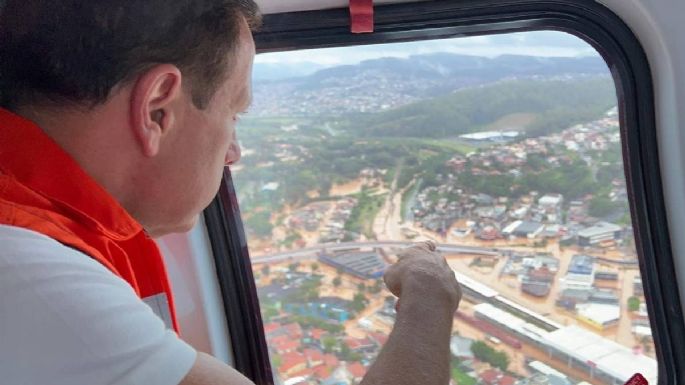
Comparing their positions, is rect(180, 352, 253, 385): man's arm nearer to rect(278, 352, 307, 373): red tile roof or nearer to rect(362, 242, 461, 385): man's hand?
rect(362, 242, 461, 385): man's hand

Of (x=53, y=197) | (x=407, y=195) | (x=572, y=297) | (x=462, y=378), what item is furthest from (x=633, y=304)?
(x=53, y=197)

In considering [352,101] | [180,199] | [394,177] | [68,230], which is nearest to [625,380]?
[394,177]

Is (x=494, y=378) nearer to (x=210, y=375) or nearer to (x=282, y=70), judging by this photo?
(x=282, y=70)

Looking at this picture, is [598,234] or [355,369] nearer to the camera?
[598,234]

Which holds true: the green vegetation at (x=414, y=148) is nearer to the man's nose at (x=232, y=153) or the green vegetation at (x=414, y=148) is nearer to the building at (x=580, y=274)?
the building at (x=580, y=274)

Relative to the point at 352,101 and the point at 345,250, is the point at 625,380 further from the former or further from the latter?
the point at 352,101

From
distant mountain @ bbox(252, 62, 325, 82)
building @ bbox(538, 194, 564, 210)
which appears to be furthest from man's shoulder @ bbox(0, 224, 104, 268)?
building @ bbox(538, 194, 564, 210)
